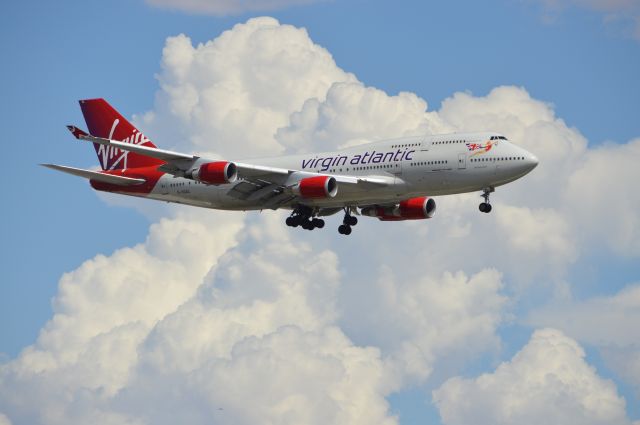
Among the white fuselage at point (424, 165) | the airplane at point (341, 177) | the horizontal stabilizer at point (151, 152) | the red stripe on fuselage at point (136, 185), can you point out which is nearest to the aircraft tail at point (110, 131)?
the red stripe on fuselage at point (136, 185)

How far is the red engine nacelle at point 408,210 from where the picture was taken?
94.2m

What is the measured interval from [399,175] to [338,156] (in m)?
6.41

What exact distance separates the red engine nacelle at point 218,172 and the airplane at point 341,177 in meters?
0.07

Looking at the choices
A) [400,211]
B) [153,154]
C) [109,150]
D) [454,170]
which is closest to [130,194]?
[109,150]

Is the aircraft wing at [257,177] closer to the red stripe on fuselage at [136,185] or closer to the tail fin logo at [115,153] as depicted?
the red stripe on fuselage at [136,185]

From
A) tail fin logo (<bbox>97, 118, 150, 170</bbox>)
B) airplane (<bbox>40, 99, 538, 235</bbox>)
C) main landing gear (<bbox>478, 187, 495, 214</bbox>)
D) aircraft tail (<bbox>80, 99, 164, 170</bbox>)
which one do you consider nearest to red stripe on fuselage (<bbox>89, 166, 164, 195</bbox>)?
airplane (<bbox>40, 99, 538, 235</bbox>)

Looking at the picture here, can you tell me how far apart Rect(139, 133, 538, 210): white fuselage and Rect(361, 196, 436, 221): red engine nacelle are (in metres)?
5.35

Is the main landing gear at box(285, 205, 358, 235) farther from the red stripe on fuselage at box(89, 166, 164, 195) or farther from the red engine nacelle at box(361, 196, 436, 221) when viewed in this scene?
the red stripe on fuselage at box(89, 166, 164, 195)

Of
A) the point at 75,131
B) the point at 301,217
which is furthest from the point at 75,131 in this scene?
the point at 301,217

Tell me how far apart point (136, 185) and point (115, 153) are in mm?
5798

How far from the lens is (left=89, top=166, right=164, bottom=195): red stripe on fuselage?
95562 millimetres

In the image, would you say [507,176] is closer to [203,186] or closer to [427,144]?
[427,144]

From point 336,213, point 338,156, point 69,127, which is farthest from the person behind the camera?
point 336,213

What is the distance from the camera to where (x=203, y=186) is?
9300 cm
